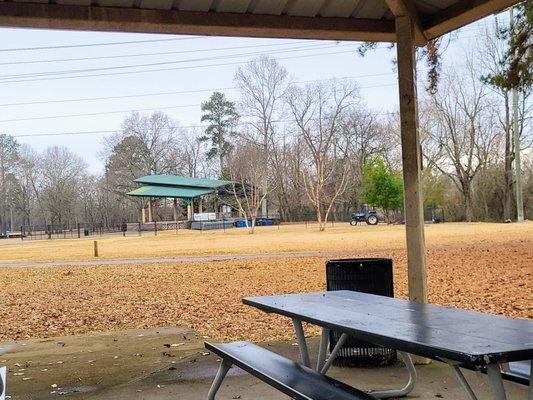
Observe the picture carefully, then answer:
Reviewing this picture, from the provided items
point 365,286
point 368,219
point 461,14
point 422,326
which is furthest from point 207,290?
point 368,219

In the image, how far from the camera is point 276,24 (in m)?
5.11

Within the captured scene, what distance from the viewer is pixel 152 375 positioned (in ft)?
16.3

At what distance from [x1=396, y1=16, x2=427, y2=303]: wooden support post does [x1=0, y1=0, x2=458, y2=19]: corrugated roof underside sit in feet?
1.36

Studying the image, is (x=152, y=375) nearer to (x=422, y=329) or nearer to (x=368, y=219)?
(x=422, y=329)

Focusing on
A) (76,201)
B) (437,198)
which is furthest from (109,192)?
(437,198)

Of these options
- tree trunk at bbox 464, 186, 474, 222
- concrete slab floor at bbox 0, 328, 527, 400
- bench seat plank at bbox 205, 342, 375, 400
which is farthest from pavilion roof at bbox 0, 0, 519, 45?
tree trunk at bbox 464, 186, 474, 222

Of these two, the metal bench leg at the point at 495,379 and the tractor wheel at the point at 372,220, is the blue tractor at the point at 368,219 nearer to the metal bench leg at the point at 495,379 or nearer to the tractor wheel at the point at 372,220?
the tractor wheel at the point at 372,220

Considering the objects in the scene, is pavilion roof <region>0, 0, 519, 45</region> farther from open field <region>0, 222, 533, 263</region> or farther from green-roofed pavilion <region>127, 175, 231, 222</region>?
green-roofed pavilion <region>127, 175, 231, 222</region>

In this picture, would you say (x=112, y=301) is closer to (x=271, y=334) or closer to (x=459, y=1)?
(x=271, y=334)

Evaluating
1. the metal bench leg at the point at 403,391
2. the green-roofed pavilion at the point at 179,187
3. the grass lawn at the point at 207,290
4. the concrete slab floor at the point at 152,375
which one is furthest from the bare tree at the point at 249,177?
the metal bench leg at the point at 403,391

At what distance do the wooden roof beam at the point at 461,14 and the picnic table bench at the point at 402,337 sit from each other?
260cm

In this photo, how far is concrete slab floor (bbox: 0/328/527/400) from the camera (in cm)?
429

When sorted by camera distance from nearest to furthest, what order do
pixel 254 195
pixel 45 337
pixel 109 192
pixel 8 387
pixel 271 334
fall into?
pixel 8 387 < pixel 271 334 < pixel 45 337 < pixel 254 195 < pixel 109 192

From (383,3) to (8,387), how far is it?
4652mm
